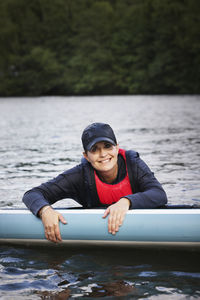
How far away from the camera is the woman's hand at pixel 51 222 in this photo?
142 inches

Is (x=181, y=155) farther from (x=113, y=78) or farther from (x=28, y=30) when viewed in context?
(x=28, y=30)

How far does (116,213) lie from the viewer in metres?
3.54

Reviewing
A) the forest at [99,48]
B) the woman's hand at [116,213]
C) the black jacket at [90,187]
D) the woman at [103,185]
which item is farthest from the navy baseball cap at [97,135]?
the forest at [99,48]

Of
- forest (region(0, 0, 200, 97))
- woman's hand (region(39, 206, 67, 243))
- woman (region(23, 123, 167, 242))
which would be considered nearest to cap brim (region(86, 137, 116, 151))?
woman (region(23, 123, 167, 242))

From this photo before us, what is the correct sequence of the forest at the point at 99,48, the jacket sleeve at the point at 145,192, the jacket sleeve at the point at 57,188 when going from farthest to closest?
the forest at the point at 99,48
the jacket sleeve at the point at 57,188
the jacket sleeve at the point at 145,192

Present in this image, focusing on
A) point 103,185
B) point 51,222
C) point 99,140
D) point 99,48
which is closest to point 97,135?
point 99,140

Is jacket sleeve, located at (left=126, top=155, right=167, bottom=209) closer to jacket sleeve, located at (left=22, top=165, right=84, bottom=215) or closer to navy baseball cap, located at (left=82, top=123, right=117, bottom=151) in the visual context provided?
navy baseball cap, located at (left=82, top=123, right=117, bottom=151)

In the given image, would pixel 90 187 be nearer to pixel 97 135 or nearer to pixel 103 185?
pixel 103 185

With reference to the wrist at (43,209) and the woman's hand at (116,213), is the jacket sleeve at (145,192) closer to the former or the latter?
the woman's hand at (116,213)

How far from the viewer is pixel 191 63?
167ft

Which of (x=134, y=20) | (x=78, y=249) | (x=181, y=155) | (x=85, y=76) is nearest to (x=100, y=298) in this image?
(x=78, y=249)

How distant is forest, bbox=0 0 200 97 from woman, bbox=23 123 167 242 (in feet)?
153

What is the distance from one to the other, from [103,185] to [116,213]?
38 cm

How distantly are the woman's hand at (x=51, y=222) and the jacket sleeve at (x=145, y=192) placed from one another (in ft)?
1.82
